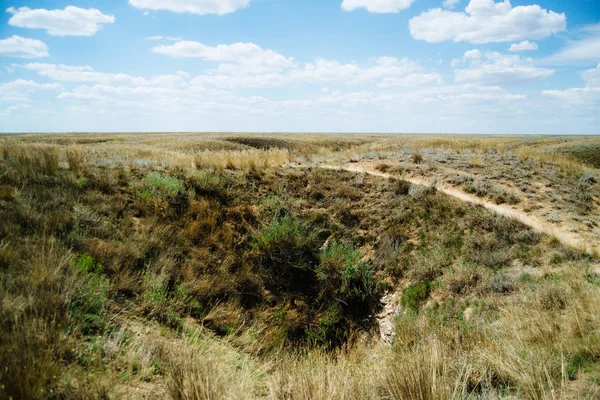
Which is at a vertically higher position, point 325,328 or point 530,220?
point 530,220

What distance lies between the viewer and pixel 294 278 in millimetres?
9023

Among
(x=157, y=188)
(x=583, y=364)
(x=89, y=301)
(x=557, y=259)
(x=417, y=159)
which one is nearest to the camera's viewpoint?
(x=583, y=364)

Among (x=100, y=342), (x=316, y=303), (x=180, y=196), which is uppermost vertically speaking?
(x=180, y=196)

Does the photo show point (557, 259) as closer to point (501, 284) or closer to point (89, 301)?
point (501, 284)

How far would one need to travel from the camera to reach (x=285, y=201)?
11797 mm

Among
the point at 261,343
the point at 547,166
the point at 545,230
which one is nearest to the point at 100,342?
the point at 261,343

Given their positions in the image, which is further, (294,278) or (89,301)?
(294,278)

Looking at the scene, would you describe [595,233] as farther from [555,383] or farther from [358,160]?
[358,160]

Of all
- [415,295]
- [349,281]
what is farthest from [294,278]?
[415,295]

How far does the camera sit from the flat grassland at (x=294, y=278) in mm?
3334

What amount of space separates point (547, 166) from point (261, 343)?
52.1ft

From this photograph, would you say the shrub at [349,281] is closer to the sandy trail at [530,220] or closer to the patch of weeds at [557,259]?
the patch of weeds at [557,259]

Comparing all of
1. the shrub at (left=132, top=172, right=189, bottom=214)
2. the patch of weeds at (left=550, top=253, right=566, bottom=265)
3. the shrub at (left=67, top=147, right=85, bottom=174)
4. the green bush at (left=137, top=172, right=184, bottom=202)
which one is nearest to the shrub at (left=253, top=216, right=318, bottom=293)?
the shrub at (left=132, top=172, right=189, bottom=214)

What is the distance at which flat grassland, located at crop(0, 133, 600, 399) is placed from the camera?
3.33 m
